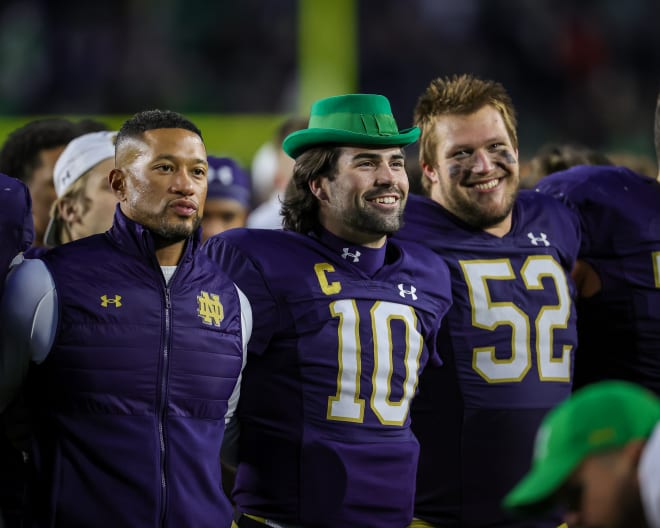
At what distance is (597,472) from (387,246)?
1512 millimetres

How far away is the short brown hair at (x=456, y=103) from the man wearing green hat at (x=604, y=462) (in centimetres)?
165

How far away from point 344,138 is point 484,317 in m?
0.60

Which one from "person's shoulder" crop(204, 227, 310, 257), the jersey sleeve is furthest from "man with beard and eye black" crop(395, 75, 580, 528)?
the jersey sleeve

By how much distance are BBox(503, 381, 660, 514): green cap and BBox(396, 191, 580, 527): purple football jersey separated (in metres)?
1.37

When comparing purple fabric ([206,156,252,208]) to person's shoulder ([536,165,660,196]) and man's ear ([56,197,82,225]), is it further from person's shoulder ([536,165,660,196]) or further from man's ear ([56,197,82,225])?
person's shoulder ([536,165,660,196])

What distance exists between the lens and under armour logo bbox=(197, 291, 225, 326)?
268 cm

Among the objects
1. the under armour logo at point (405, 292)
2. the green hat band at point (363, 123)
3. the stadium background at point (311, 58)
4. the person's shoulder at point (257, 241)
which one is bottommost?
the under armour logo at point (405, 292)

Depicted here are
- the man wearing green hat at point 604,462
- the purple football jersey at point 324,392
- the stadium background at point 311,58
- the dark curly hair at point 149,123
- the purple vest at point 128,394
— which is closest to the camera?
the man wearing green hat at point 604,462

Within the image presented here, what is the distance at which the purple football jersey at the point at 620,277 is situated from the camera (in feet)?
11.5

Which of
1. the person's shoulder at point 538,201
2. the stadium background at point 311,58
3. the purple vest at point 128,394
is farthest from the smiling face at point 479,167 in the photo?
the stadium background at point 311,58

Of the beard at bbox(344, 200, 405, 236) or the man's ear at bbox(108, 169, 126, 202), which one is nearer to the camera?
the man's ear at bbox(108, 169, 126, 202)

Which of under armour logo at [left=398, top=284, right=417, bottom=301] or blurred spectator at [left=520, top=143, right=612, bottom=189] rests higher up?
blurred spectator at [left=520, top=143, right=612, bottom=189]

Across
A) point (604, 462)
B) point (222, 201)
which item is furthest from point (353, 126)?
point (604, 462)

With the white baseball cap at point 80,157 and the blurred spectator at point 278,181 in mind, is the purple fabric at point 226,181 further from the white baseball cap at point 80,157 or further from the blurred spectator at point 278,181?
the white baseball cap at point 80,157
